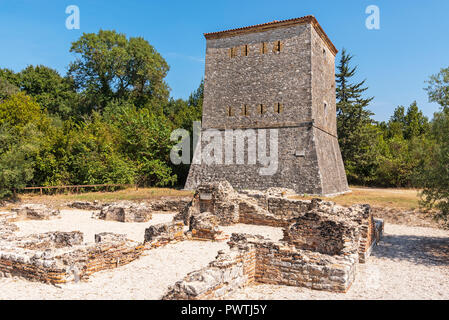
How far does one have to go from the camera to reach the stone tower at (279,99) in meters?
20.6

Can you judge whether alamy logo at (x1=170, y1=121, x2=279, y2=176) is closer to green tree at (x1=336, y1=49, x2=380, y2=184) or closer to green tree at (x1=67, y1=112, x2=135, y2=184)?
green tree at (x1=67, y1=112, x2=135, y2=184)

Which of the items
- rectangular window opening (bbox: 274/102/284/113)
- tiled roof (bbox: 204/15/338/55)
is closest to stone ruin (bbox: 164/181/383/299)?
rectangular window opening (bbox: 274/102/284/113)

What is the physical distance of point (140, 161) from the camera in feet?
87.5

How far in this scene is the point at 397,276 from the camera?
6.84m

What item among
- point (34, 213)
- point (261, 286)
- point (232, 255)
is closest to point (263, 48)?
point (34, 213)

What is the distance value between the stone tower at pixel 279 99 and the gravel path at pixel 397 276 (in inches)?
379

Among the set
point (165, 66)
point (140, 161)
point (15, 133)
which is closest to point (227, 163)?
point (140, 161)

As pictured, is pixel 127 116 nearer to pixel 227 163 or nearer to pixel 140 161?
pixel 140 161

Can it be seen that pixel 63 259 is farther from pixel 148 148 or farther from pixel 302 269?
pixel 148 148

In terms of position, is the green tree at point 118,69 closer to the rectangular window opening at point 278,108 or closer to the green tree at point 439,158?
A: the rectangular window opening at point 278,108

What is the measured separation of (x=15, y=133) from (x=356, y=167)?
97.5 ft

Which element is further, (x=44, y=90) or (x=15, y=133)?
(x=44, y=90)

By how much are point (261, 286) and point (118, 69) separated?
37.1m

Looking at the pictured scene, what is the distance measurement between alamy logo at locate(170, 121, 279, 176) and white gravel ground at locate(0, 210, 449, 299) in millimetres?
11025
